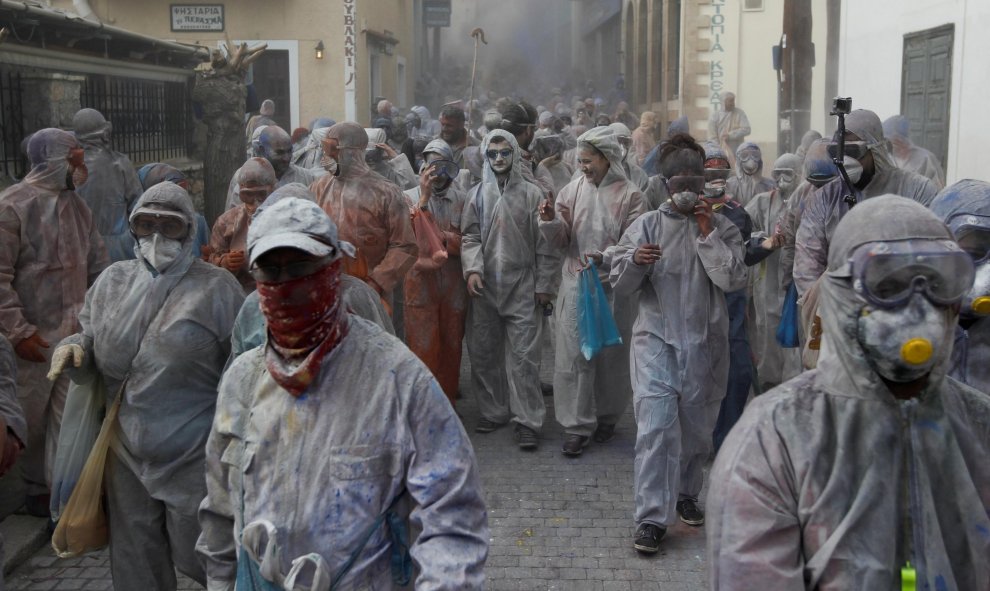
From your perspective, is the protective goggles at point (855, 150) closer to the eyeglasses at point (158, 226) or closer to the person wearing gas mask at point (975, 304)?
the person wearing gas mask at point (975, 304)

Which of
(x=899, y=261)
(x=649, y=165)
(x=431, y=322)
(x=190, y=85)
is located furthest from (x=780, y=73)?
(x=899, y=261)

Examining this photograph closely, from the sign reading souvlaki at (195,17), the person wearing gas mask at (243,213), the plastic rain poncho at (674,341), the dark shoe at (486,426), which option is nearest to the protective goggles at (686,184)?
the plastic rain poncho at (674,341)

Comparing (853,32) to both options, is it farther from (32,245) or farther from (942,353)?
(942,353)

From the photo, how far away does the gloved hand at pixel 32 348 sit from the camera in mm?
5777

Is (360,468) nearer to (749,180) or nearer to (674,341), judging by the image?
(674,341)

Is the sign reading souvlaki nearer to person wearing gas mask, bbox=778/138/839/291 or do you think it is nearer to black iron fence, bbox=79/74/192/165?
black iron fence, bbox=79/74/192/165

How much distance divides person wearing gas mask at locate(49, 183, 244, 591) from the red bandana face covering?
5.59 ft

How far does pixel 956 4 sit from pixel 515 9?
53862 mm

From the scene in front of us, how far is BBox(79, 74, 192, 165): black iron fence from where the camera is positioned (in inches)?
505

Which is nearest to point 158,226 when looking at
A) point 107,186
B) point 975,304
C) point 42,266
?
point 42,266

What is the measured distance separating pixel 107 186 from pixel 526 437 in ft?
11.8

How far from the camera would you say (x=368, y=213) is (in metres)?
6.50

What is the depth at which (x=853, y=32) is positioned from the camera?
15.0 m

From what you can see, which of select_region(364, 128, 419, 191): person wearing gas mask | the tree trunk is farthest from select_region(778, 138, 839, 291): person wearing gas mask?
the tree trunk
